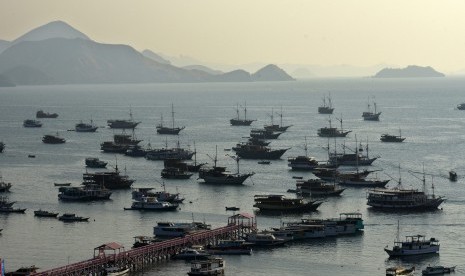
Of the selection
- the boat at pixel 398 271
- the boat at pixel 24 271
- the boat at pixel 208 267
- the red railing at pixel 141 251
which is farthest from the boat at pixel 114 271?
the boat at pixel 398 271

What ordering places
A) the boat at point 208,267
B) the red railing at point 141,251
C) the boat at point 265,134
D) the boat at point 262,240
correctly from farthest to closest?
the boat at point 265,134, the boat at point 262,240, the boat at point 208,267, the red railing at point 141,251

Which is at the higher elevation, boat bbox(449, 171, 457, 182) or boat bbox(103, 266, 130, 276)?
boat bbox(449, 171, 457, 182)

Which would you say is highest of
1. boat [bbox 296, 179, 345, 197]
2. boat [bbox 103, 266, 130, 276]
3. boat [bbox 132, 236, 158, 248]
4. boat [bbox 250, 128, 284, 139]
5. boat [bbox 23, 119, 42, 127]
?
boat [bbox 23, 119, 42, 127]

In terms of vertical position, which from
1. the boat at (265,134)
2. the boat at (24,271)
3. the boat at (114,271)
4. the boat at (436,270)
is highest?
the boat at (265,134)

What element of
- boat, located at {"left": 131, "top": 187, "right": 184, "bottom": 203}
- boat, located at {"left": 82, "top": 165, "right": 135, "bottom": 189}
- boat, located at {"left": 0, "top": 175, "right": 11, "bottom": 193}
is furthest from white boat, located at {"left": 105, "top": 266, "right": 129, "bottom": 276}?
boat, located at {"left": 82, "top": 165, "right": 135, "bottom": 189}

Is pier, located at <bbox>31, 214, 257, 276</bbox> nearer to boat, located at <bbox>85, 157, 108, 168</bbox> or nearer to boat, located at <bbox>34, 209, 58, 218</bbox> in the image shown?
boat, located at <bbox>34, 209, 58, 218</bbox>

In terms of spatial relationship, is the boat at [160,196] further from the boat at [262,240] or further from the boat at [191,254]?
the boat at [191,254]

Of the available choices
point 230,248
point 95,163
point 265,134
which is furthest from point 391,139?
point 230,248

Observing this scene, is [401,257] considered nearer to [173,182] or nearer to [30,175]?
[173,182]
